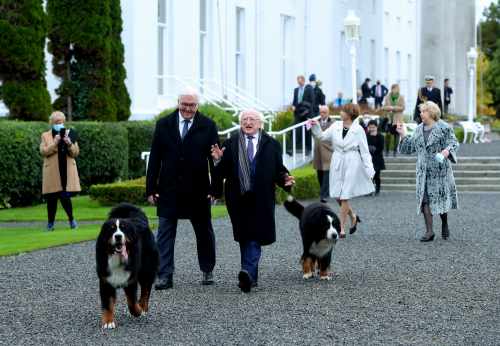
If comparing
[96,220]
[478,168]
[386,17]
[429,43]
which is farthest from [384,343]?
[429,43]

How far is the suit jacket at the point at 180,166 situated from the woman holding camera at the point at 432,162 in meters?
4.69

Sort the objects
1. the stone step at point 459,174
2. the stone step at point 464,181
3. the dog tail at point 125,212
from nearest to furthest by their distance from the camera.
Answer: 1. the dog tail at point 125,212
2. the stone step at point 464,181
3. the stone step at point 459,174

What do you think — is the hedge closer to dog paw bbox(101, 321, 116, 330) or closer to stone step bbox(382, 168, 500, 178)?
stone step bbox(382, 168, 500, 178)

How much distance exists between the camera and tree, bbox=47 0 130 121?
25.9 metres

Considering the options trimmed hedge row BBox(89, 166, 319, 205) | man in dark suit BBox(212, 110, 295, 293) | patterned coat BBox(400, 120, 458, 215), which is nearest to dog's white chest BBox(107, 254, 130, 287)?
man in dark suit BBox(212, 110, 295, 293)

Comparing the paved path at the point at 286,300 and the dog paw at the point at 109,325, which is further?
the dog paw at the point at 109,325

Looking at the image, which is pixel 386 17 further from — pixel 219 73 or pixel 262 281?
pixel 262 281

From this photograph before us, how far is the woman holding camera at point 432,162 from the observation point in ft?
50.7

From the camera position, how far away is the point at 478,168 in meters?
29.0

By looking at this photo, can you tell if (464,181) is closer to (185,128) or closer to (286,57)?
(286,57)

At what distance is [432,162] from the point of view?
1555cm

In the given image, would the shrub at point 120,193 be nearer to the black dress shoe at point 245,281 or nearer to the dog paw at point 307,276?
the dog paw at point 307,276

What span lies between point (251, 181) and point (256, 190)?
99mm

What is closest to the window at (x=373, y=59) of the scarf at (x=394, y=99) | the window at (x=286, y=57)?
the window at (x=286, y=57)
